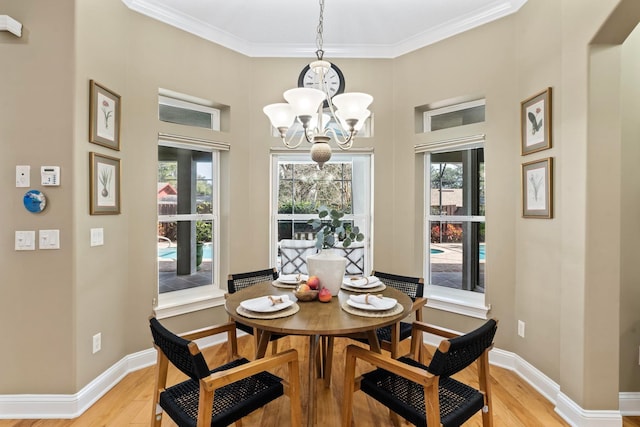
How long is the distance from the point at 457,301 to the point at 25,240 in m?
3.35

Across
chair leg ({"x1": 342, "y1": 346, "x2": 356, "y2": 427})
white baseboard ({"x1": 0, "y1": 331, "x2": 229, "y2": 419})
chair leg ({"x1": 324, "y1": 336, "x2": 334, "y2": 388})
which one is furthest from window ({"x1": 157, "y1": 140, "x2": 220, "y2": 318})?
chair leg ({"x1": 342, "y1": 346, "x2": 356, "y2": 427})

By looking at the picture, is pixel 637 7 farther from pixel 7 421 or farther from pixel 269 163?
pixel 7 421

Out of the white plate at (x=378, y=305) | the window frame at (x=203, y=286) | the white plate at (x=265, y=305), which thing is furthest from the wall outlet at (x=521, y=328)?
the window frame at (x=203, y=286)

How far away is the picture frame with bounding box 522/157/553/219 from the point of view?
2297 millimetres

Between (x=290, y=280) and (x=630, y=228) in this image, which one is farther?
(x=290, y=280)

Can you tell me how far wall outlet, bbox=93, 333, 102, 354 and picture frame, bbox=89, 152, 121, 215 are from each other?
2.86 ft

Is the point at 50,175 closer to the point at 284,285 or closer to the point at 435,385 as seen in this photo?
the point at 284,285

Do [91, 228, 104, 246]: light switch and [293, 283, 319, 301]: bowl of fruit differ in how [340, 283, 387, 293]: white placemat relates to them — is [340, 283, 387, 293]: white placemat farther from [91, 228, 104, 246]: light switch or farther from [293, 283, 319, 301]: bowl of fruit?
[91, 228, 104, 246]: light switch

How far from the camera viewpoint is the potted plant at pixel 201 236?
329 cm

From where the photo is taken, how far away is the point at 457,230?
3293 millimetres

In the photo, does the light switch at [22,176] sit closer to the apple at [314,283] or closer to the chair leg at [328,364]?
the apple at [314,283]

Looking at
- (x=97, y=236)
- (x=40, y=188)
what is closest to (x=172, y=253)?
(x=97, y=236)

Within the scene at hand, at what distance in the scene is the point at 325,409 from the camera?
2131 millimetres

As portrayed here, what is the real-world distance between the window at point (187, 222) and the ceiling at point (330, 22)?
111cm
